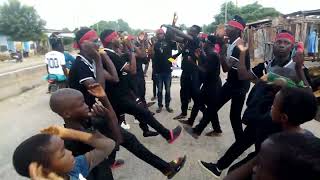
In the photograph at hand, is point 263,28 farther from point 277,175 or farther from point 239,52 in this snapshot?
point 277,175

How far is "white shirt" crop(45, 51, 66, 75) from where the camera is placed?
884 centimetres

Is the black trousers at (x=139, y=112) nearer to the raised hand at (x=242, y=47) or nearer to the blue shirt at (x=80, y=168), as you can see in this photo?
the raised hand at (x=242, y=47)

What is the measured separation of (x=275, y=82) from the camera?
2.98m

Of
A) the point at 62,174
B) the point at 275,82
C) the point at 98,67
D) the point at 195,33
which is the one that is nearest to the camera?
the point at 62,174

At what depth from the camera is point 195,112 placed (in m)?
6.39

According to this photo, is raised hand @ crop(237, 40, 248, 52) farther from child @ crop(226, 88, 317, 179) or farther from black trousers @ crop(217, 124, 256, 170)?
child @ crop(226, 88, 317, 179)

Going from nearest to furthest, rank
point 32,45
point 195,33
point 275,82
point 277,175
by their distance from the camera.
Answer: point 277,175 → point 275,82 → point 195,33 → point 32,45

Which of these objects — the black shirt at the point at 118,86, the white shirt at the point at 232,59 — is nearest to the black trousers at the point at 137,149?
the black shirt at the point at 118,86

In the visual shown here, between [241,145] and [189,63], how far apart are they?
3381mm

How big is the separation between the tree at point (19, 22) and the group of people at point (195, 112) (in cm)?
4131

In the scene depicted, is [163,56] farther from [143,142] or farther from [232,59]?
[232,59]

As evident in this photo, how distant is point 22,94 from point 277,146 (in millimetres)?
11458

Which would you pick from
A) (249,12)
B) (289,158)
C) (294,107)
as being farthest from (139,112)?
(249,12)

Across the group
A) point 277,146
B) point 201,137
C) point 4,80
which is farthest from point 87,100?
point 4,80
